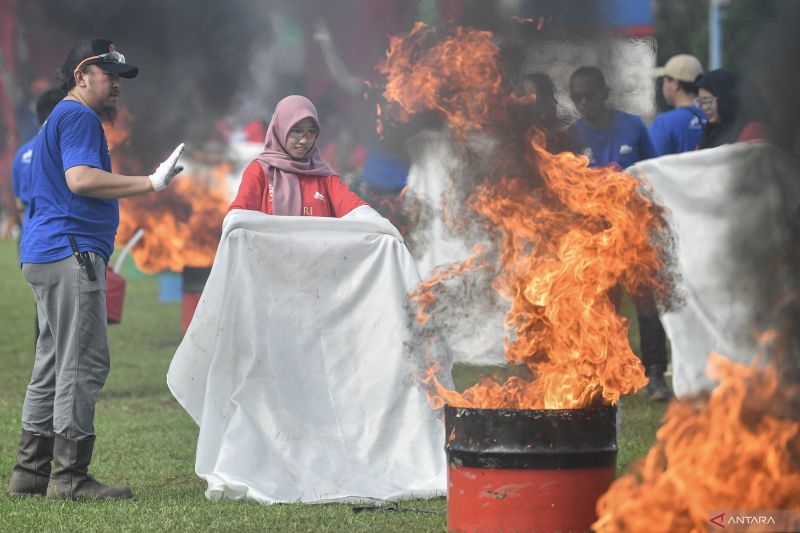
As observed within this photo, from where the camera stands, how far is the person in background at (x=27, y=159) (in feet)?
30.7

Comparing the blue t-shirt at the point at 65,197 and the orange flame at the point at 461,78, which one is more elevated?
the orange flame at the point at 461,78

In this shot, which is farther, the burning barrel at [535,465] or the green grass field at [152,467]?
the green grass field at [152,467]

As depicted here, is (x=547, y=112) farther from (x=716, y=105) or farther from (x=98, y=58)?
Result: (x=716, y=105)

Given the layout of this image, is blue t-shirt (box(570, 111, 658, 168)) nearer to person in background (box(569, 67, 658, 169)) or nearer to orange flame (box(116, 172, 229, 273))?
person in background (box(569, 67, 658, 169))

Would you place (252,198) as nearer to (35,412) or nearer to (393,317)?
(393,317)

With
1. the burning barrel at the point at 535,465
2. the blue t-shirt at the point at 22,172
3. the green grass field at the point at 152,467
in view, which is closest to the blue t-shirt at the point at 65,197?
the green grass field at the point at 152,467

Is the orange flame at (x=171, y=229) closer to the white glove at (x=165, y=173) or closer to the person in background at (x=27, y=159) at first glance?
the person in background at (x=27, y=159)

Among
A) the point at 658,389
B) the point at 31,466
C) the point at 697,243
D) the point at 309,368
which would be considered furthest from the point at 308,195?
the point at 658,389

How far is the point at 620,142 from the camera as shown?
951 centimetres

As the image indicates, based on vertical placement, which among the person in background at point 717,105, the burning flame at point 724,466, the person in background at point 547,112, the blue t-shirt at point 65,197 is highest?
the person in background at point 717,105

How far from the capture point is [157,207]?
1875 cm

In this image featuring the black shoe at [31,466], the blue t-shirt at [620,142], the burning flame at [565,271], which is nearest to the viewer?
the burning flame at [565,271]

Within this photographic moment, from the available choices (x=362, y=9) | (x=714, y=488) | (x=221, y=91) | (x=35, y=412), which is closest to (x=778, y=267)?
(x=714, y=488)

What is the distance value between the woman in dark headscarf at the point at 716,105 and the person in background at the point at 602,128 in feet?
2.27
